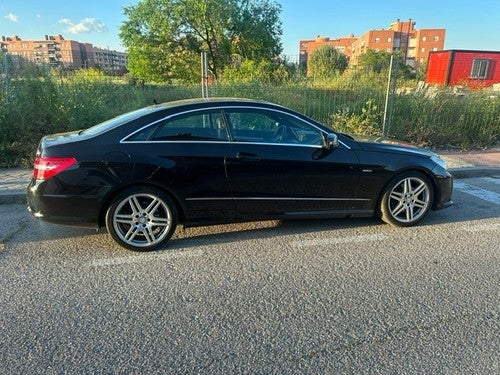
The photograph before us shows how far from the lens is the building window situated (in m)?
28.0

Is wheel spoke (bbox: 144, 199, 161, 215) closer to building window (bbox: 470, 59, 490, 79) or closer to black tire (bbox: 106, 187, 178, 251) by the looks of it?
black tire (bbox: 106, 187, 178, 251)

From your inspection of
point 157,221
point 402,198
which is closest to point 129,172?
point 157,221

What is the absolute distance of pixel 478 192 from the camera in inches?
229

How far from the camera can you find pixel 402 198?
425 centimetres

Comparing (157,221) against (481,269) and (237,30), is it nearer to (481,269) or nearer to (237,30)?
(481,269)

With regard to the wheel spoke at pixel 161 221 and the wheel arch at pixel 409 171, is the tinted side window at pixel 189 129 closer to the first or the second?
the wheel spoke at pixel 161 221

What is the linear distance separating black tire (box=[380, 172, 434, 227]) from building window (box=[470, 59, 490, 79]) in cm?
2930

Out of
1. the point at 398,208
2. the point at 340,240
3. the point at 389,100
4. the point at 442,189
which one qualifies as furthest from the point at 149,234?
the point at 389,100

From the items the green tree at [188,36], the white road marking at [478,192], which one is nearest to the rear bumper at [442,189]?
the white road marking at [478,192]

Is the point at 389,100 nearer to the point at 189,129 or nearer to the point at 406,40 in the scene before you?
the point at 189,129

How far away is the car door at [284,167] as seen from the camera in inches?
148

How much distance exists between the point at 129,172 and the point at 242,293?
63.3 inches

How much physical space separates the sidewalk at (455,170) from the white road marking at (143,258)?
2.68 meters

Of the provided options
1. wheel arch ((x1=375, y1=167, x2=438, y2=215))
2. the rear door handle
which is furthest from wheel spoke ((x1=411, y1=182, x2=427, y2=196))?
the rear door handle
